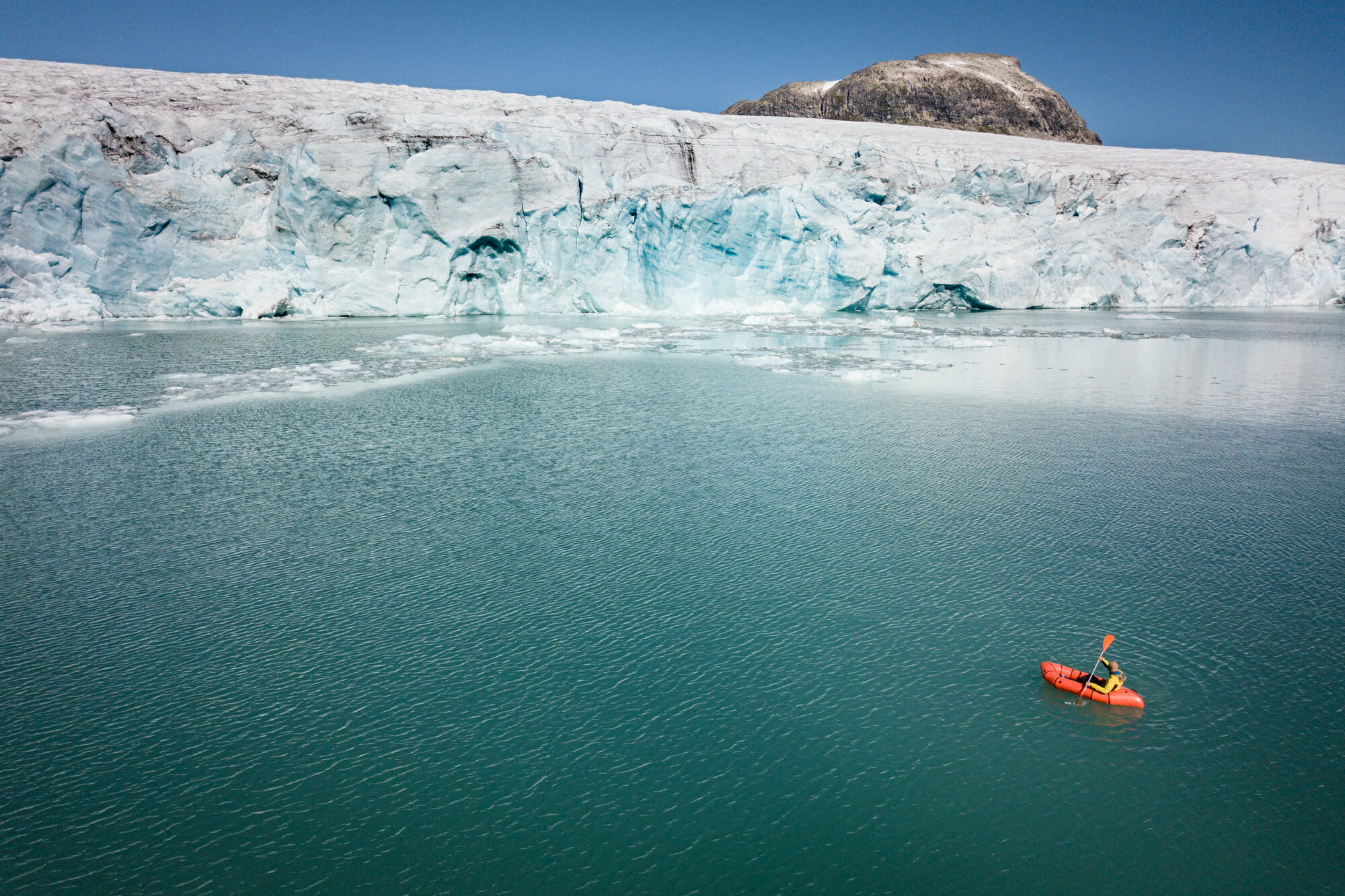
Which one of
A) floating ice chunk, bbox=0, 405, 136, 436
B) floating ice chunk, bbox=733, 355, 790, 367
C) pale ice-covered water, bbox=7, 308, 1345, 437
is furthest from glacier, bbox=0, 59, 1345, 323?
floating ice chunk, bbox=0, 405, 136, 436

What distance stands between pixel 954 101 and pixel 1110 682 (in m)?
59.7

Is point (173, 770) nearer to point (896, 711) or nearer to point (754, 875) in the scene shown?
point (754, 875)

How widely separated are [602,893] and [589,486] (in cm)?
469

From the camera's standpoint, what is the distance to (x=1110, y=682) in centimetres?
394

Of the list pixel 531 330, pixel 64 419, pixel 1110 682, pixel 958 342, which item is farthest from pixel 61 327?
pixel 1110 682

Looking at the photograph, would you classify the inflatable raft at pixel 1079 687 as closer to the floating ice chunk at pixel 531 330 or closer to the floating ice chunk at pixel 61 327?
the floating ice chunk at pixel 531 330

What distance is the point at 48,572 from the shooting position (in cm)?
543

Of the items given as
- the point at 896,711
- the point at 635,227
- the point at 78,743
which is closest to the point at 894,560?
the point at 896,711

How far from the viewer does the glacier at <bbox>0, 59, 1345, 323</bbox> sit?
20.4 metres

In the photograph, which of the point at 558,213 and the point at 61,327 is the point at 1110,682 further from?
the point at 61,327

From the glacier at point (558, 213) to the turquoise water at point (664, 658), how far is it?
1368 centimetres

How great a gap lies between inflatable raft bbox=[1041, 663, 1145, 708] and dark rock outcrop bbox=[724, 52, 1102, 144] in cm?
5446

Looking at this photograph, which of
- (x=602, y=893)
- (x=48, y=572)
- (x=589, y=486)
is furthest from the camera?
(x=589, y=486)

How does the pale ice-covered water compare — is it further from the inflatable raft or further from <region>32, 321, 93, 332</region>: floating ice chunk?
the inflatable raft
